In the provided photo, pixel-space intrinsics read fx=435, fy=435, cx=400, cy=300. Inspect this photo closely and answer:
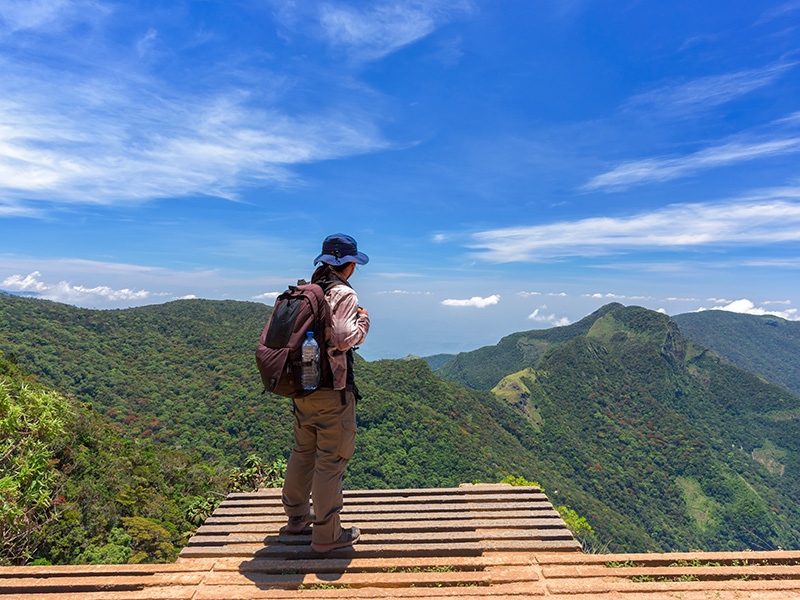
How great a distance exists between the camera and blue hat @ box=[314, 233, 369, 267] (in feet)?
10.8

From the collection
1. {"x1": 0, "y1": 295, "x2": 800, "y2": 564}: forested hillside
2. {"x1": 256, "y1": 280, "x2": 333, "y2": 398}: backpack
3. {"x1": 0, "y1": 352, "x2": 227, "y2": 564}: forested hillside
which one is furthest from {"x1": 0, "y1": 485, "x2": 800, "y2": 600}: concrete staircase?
{"x1": 0, "y1": 295, "x2": 800, "y2": 564}: forested hillside

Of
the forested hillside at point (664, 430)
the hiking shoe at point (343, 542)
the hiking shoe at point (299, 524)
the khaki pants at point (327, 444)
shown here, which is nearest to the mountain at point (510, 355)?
the forested hillside at point (664, 430)

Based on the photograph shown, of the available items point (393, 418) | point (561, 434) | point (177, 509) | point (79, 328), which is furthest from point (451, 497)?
point (561, 434)

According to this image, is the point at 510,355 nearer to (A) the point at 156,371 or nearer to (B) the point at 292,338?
(A) the point at 156,371

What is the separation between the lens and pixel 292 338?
9.98ft

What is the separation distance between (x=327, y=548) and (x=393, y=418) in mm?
62255

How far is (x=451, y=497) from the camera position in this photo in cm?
425

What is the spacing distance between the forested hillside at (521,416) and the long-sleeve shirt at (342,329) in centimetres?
2410

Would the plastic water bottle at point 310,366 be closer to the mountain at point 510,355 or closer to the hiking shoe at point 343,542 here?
the hiking shoe at point 343,542

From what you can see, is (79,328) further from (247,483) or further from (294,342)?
(294,342)

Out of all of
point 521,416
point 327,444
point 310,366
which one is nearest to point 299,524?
point 327,444

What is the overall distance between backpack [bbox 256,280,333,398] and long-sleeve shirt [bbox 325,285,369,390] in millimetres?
46

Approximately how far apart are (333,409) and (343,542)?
40.5 inches

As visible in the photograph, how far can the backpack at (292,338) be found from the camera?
2998mm
